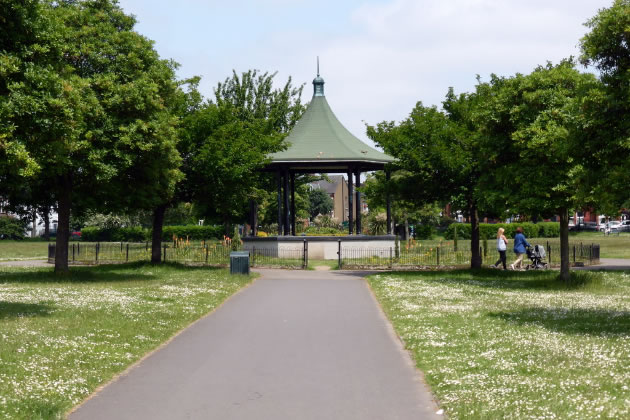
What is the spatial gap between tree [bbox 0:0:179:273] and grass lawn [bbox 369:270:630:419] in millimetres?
8695

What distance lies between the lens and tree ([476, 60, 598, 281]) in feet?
67.6

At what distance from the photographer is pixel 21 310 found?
14.8m

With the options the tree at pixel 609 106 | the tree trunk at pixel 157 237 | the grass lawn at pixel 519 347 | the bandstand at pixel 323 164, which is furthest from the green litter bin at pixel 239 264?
the tree at pixel 609 106

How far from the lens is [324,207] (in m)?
121

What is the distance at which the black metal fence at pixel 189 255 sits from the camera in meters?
34.2

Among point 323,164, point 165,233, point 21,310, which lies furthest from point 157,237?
point 165,233

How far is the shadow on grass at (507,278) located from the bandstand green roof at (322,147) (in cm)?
1101

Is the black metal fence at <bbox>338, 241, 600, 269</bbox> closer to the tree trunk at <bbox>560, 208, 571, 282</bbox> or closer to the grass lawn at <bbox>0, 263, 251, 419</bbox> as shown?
the tree trunk at <bbox>560, 208, 571, 282</bbox>

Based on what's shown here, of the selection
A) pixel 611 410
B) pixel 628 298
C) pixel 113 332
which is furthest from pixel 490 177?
pixel 611 410

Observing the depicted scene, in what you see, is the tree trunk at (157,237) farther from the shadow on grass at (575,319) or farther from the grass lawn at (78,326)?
the shadow on grass at (575,319)

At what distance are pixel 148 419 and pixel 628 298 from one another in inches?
592

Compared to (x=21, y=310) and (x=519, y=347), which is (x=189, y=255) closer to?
(x=21, y=310)

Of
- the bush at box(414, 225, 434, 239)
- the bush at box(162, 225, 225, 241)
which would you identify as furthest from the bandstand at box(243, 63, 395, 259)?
the bush at box(162, 225, 225, 241)

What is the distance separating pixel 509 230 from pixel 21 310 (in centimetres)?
5402
